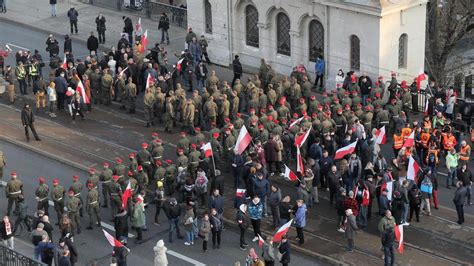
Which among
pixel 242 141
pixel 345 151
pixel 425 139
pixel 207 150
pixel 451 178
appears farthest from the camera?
pixel 425 139

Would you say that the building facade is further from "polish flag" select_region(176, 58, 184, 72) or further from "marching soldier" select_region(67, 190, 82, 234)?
"marching soldier" select_region(67, 190, 82, 234)

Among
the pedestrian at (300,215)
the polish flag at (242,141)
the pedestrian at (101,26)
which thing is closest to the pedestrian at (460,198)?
the pedestrian at (300,215)

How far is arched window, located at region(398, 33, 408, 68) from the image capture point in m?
47.1

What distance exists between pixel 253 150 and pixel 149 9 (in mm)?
21757

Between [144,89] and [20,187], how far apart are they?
1222 centimetres

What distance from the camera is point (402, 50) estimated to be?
47.5m

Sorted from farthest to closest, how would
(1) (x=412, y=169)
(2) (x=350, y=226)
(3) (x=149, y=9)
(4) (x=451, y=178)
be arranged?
1. (3) (x=149, y=9)
2. (4) (x=451, y=178)
3. (1) (x=412, y=169)
4. (2) (x=350, y=226)

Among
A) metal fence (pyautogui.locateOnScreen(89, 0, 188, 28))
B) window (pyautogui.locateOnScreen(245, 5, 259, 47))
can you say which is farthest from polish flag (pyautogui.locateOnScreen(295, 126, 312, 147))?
metal fence (pyautogui.locateOnScreen(89, 0, 188, 28))

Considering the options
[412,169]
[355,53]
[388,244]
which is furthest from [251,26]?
[388,244]

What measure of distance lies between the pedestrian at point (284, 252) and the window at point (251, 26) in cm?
1962

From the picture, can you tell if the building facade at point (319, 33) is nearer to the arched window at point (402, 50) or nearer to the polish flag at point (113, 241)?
the arched window at point (402, 50)

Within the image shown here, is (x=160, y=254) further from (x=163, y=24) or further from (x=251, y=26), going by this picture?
(x=163, y=24)

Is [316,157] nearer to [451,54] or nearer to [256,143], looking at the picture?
[256,143]

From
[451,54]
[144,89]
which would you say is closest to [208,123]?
[144,89]
